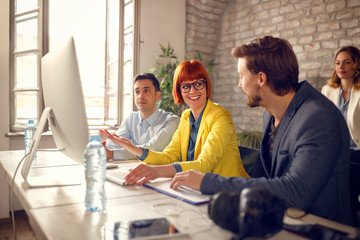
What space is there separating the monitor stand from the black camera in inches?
32.3

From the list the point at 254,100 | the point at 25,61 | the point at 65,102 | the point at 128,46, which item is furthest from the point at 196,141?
the point at 128,46

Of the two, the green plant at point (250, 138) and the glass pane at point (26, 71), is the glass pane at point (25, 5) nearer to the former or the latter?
the glass pane at point (26, 71)

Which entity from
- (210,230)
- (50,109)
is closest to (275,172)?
(210,230)

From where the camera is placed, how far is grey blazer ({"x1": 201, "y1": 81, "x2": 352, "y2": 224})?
0.99 m

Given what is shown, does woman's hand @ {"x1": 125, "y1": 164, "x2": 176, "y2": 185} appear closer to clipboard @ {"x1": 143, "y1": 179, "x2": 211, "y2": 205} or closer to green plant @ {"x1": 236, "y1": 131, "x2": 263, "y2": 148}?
clipboard @ {"x1": 143, "y1": 179, "x2": 211, "y2": 205}

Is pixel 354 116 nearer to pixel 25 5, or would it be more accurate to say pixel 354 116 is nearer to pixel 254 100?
pixel 254 100

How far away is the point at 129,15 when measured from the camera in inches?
150

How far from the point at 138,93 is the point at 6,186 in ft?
5.72

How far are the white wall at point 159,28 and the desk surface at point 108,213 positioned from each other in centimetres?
285

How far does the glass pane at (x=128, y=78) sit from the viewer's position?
3707mm

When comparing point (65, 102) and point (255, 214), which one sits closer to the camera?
point (255, 214)

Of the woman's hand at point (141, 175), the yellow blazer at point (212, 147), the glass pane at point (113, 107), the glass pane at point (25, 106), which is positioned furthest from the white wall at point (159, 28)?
the woman's hand at point (141, 175)

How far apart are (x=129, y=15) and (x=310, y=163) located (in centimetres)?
332

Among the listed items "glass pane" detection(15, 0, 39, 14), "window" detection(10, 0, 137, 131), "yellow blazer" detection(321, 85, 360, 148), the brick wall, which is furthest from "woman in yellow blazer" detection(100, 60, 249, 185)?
"glass pane" detection(15, 0, 39, 14)
